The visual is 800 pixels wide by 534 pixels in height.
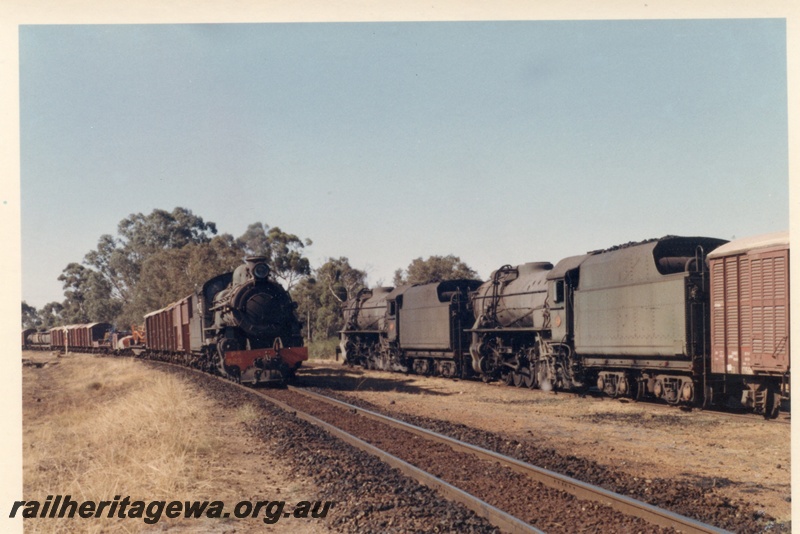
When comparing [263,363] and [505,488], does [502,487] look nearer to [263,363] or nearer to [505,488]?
[505,488]

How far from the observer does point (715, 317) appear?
13.1m

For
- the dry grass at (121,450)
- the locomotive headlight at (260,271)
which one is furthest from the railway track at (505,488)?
the locomotive headlight at (260,271)

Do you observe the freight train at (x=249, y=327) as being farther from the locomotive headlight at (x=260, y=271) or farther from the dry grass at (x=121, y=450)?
the dry grass at (x=121, y=450)

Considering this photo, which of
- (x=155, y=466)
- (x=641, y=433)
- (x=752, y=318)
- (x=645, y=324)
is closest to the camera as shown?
(x=155, y=466)

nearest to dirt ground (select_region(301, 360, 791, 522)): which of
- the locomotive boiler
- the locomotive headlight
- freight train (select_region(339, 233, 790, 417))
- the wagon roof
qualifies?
freight train (select_region(339, 233, 790, 417))

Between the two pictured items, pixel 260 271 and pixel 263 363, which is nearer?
pixel 263 363

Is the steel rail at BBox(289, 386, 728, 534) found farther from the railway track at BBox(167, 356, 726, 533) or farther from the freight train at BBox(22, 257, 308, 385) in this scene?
the freight train at BBox(22, 257, 308, 385)

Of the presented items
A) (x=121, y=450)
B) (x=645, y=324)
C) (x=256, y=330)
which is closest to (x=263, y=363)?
(x=256, y=330)

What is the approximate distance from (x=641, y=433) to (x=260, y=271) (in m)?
13.3

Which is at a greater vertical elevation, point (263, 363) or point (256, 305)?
point (256, 305)

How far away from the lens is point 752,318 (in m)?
12.3

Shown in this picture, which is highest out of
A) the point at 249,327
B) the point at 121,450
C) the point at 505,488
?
the point at 249,327

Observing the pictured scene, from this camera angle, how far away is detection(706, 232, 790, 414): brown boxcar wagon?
1164cm

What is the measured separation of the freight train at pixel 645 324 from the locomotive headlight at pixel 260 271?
7281 millimetres
